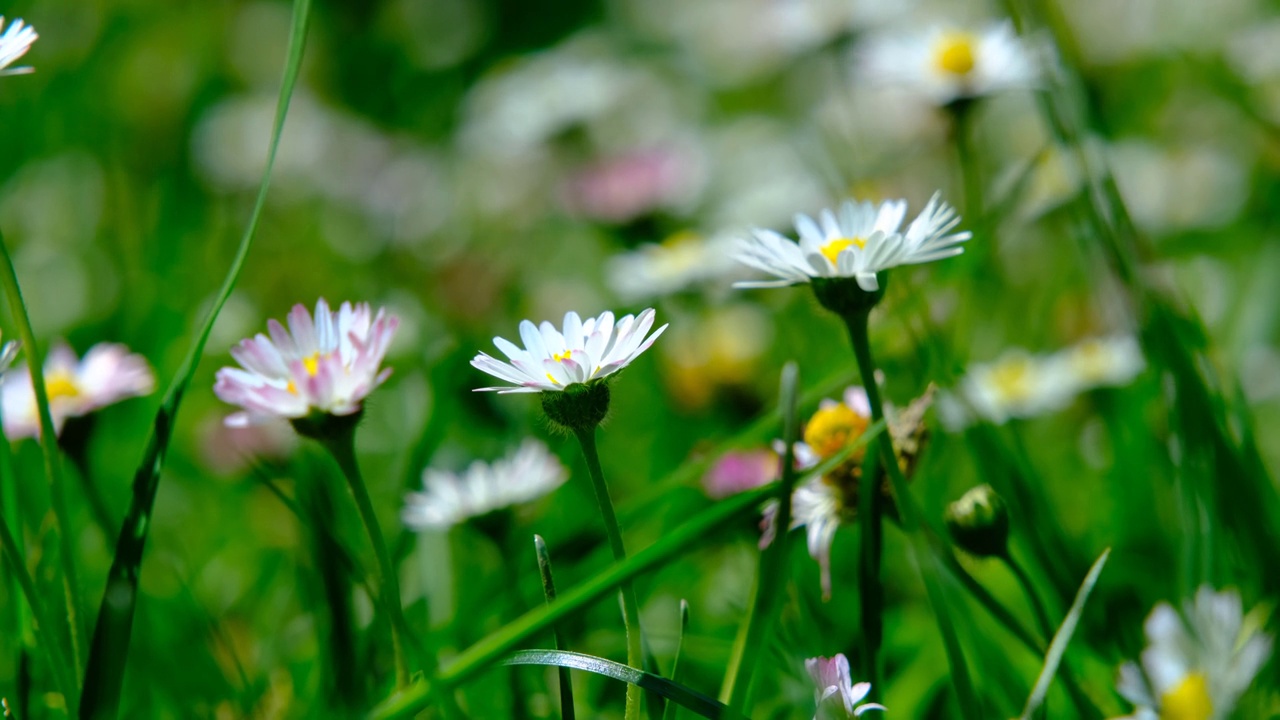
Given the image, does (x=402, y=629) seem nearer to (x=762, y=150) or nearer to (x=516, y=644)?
(x=516, y=644)

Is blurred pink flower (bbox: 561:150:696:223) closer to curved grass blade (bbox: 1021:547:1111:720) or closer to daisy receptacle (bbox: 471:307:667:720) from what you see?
daisy receptacle (bbox: 471:307:667:720)

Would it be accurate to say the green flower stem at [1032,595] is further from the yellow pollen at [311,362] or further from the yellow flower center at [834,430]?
the yellow pollen at [311,362]

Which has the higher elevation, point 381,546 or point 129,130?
point 129,130

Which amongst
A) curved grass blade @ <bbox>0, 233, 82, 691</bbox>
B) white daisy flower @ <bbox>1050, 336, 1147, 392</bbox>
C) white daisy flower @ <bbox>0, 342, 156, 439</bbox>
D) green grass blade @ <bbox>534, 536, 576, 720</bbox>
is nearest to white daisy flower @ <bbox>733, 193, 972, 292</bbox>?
green grass blade @ <bbox>534, 536, 576, 720</bbox>

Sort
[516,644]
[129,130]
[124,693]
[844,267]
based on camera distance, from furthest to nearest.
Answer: [129,130]
[124,693]
[844,267]
[516,644]

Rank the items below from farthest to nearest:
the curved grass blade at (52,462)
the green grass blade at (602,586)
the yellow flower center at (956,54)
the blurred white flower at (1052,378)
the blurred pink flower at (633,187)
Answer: the blurred pink flower at (633,187), the yellow flower center at (956,54), the blurred white flower at (1052,378), the curved grass blade at (52,462), the green grass blade at (602,586)

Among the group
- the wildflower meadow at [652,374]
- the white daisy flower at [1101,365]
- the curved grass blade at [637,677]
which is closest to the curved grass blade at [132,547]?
the wildflower meadow at [652,374]

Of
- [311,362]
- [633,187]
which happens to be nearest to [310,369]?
[311,362]

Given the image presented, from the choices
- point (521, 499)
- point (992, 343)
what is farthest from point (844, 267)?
point (992, 343)
